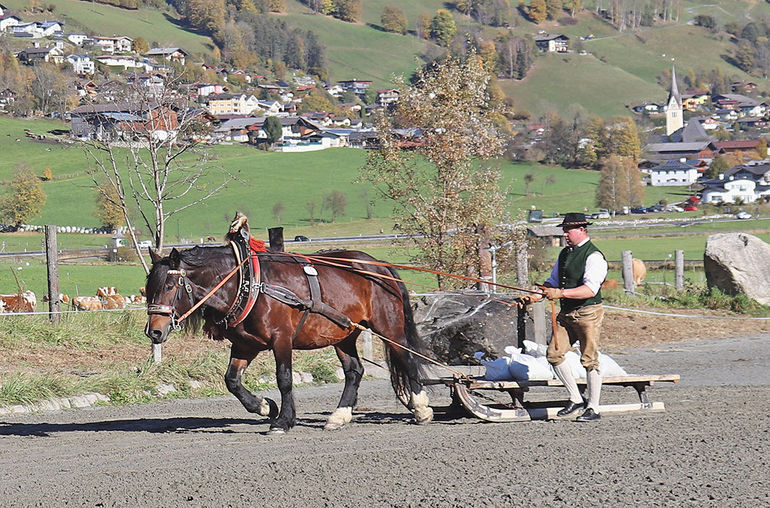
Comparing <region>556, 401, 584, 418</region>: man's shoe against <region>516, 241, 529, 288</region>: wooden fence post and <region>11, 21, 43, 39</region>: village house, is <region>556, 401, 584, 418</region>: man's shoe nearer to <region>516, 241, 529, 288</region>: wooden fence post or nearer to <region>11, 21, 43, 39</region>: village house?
<region>516, 241, 529, 288</region>: wooden fence post

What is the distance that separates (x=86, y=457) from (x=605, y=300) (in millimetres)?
16792

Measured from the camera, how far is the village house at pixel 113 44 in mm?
187012

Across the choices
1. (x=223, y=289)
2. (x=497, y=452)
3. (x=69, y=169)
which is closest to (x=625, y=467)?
(x=497, y=452)

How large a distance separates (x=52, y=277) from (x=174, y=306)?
798 centimetres

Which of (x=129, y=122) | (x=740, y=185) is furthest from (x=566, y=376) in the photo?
(x=740, y=185)

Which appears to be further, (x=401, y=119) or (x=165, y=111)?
(x=401, y=119)

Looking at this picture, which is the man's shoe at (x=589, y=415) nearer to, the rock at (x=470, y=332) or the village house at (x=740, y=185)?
the rock at (x=470, y=332)

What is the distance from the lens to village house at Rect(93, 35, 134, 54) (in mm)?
187012

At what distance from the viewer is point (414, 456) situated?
316 inches

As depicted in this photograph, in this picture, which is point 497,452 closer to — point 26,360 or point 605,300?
point 26,360

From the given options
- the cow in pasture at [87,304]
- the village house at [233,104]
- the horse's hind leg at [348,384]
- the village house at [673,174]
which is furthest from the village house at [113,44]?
the horse's hind leg at [348,384]

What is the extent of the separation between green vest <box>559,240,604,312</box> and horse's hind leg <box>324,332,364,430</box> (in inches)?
90.2

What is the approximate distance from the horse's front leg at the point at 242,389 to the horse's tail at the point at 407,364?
1.30 m

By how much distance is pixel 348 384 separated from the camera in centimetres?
1038
